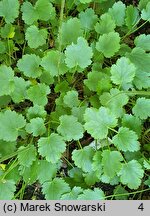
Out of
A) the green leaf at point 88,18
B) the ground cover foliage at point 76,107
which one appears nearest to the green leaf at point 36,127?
the ground cover foliage at point 76,107

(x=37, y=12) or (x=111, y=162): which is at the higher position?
(x=37, y=12)

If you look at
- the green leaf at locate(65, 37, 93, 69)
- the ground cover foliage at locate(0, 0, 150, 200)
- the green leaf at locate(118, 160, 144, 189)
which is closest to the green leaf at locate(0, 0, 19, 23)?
the ground cover foliage at locate(0, 0, 150, 200)

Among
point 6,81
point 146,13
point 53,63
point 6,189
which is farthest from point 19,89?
point 146,13

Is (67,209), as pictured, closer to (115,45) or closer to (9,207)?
(9,207)

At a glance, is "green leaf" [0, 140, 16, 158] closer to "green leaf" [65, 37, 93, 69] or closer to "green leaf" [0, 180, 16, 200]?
"green leaf" [0, 180, 16, 200]

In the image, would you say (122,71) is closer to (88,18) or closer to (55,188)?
(88,18)

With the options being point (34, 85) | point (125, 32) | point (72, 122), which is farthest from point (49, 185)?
point (125, 32)
